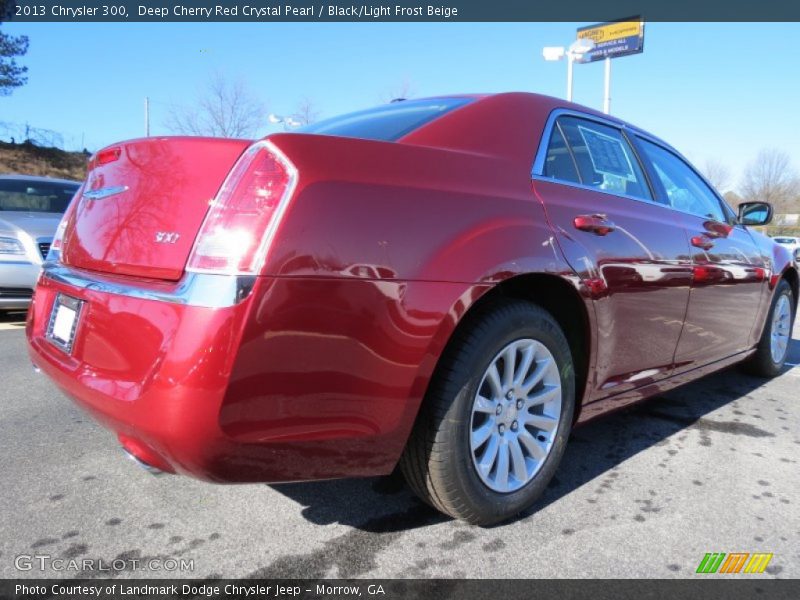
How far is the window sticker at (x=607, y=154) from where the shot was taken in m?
2.73

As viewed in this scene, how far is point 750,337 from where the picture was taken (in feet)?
13.1

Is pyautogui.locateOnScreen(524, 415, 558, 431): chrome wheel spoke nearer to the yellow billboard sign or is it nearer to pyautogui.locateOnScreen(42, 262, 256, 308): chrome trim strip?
pyautogui.locateOnScreen(42, 262, 256, 308): chrome trim strip

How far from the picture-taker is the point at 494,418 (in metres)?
2.09

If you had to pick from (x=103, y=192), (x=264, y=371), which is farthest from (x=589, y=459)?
(x=103, y=192)

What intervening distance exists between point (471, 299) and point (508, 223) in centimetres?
34

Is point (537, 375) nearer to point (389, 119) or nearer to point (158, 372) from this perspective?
point (389, 119)

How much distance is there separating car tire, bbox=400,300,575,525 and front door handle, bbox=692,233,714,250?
136 cm

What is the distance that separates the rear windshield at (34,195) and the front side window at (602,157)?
6.22m

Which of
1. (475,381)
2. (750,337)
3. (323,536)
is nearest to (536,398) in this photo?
(475,381)

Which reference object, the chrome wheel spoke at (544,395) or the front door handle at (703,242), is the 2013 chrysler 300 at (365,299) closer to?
the chrome wheel spoke at (544,395)

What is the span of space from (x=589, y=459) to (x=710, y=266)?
4.39ft

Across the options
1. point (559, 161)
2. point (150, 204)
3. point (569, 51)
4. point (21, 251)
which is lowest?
point (21, 251)

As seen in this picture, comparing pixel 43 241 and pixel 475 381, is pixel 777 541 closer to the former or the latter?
pixel 475 381

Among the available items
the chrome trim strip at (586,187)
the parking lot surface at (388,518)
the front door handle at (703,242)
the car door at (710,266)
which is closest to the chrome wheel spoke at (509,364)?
the parking lot surface at (388,518)
